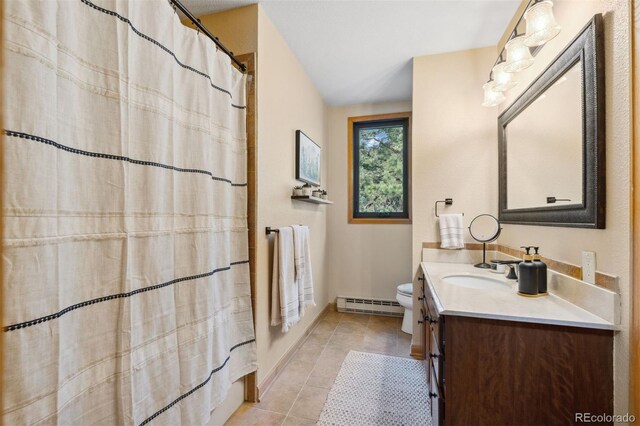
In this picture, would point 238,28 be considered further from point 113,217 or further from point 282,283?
point 282,283

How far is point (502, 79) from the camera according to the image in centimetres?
171

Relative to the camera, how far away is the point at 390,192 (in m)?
3.26

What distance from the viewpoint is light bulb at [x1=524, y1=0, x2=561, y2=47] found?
49.3 inches

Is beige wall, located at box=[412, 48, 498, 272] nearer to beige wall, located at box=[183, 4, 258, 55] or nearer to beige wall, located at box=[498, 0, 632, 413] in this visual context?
beige wall, located at box=[498, 0, 632, 413]

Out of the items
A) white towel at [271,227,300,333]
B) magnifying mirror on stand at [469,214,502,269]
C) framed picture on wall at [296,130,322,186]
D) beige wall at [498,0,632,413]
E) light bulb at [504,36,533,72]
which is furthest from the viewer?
framed picture on wall at [296,130,322,186]

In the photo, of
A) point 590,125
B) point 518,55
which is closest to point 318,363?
point 590,125

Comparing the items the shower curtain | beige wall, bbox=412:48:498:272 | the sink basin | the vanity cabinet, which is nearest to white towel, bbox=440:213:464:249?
beige wall, bbox=412:48:498:272

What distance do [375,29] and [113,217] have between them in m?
2.01

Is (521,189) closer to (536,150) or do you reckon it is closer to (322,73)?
(536,150)

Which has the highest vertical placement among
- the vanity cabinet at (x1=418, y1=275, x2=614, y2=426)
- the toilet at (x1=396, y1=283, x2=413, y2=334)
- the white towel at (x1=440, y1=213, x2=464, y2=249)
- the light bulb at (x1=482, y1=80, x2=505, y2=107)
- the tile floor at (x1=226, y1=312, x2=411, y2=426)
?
the light bulb at (x1=482, y1=80, x2=505, y2=107)

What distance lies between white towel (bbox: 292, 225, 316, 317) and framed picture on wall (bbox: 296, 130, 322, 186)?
0.52 metres

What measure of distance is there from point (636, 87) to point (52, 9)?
1.76 metres

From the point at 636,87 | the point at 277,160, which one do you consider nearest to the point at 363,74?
the point at 277,160

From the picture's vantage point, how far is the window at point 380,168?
3.21 m
